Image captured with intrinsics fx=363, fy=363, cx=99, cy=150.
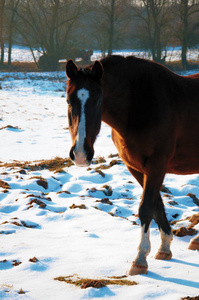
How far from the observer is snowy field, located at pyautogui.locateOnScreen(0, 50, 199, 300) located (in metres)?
3.29

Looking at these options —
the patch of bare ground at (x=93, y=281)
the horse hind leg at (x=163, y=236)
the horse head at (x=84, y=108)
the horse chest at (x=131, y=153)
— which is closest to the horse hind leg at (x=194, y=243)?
the horse hind leg at (x=163, y=236)

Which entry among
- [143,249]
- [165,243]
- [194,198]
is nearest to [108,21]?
[194,198]

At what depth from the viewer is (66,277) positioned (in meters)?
3.49

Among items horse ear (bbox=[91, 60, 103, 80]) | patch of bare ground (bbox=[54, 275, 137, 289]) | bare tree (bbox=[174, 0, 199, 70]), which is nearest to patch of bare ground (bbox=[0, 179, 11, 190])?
patch of bare ground (bbox=[54, 275, 137, 289])

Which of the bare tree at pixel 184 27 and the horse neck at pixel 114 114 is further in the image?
the bare tree at pixel 184 27

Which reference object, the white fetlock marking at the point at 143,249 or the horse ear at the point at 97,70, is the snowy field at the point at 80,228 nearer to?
the white fetlock marking at the point at 143,249

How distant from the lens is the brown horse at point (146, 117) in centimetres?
385

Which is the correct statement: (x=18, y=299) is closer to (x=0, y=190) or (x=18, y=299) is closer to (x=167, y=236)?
(x=167, y=236)

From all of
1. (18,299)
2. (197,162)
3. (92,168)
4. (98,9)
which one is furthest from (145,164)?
(98,9)

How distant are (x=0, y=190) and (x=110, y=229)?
253 cm

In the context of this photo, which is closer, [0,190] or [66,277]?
[66,277]

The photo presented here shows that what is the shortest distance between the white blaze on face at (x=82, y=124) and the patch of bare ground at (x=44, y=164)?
5.00 meters

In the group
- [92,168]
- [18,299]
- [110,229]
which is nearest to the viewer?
[18,299]

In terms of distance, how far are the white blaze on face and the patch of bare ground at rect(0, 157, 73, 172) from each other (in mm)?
5000
